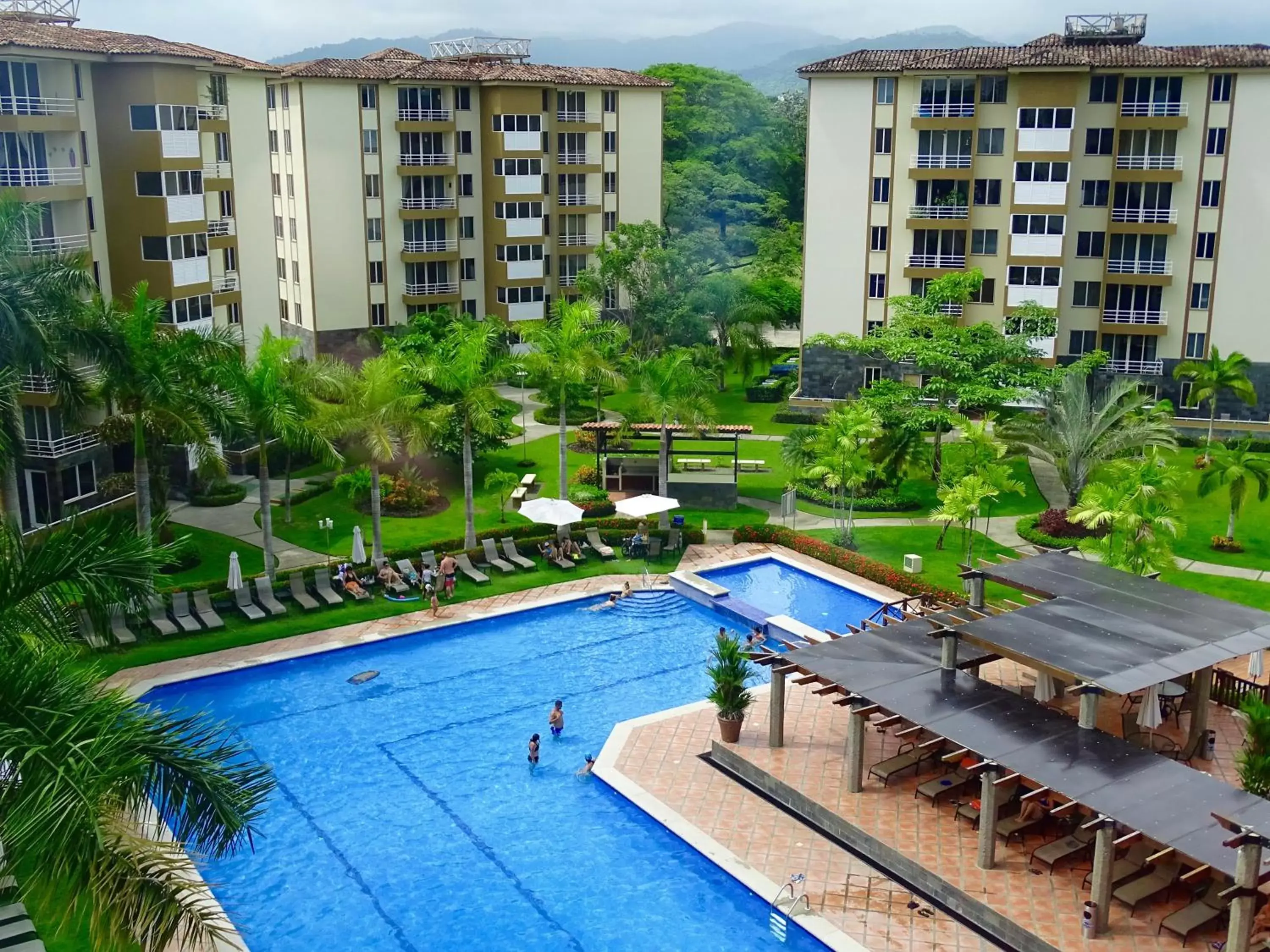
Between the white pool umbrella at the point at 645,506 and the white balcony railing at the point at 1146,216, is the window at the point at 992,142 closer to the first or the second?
the white balcony railing at the point at 1146,216

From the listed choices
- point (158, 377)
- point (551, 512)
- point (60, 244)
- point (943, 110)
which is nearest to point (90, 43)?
point (60, 244)

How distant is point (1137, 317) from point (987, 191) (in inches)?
368

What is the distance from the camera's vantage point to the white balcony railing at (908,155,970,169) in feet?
195

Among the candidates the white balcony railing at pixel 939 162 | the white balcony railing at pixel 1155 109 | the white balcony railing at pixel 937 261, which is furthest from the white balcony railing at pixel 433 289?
the white balcony railing at pixel 1155 109

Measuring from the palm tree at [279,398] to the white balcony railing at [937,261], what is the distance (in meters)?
31.2

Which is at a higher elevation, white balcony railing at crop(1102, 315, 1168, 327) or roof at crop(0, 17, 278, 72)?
roof at crop(0, 17, 278, 72)

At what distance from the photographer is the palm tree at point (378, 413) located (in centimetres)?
3850

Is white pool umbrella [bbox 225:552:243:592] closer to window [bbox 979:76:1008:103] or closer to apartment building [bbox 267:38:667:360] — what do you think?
apartment building [bbox 267:38:667:360]

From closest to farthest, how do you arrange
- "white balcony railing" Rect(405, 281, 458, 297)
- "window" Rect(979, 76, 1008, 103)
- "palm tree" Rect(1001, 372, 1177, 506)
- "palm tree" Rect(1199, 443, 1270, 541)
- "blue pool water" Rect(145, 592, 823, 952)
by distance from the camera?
1. "blue pool water" Rect(145, 592, 823, 952)
2. "palm tree" Rect(1199, 443, 1270, 541)
3. "palm tree" Rect(1001, 372, 1177, 506)
4. "window" Rect(979, 76, 1008, 103)
5. "white balcony railing" Rect(405, 281, 458, 297)

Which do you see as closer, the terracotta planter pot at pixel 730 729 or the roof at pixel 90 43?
the terracotta planter pot at pixel 730 729

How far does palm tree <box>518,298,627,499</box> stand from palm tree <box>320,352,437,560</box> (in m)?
5.17

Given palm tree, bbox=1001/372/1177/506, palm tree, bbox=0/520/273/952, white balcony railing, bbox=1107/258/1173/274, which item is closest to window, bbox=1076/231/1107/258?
white balcony railing, bbox=1107/258/1173/274

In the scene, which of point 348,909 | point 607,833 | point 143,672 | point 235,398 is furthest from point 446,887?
point 235,398

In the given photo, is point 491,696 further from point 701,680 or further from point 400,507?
point 400,507
